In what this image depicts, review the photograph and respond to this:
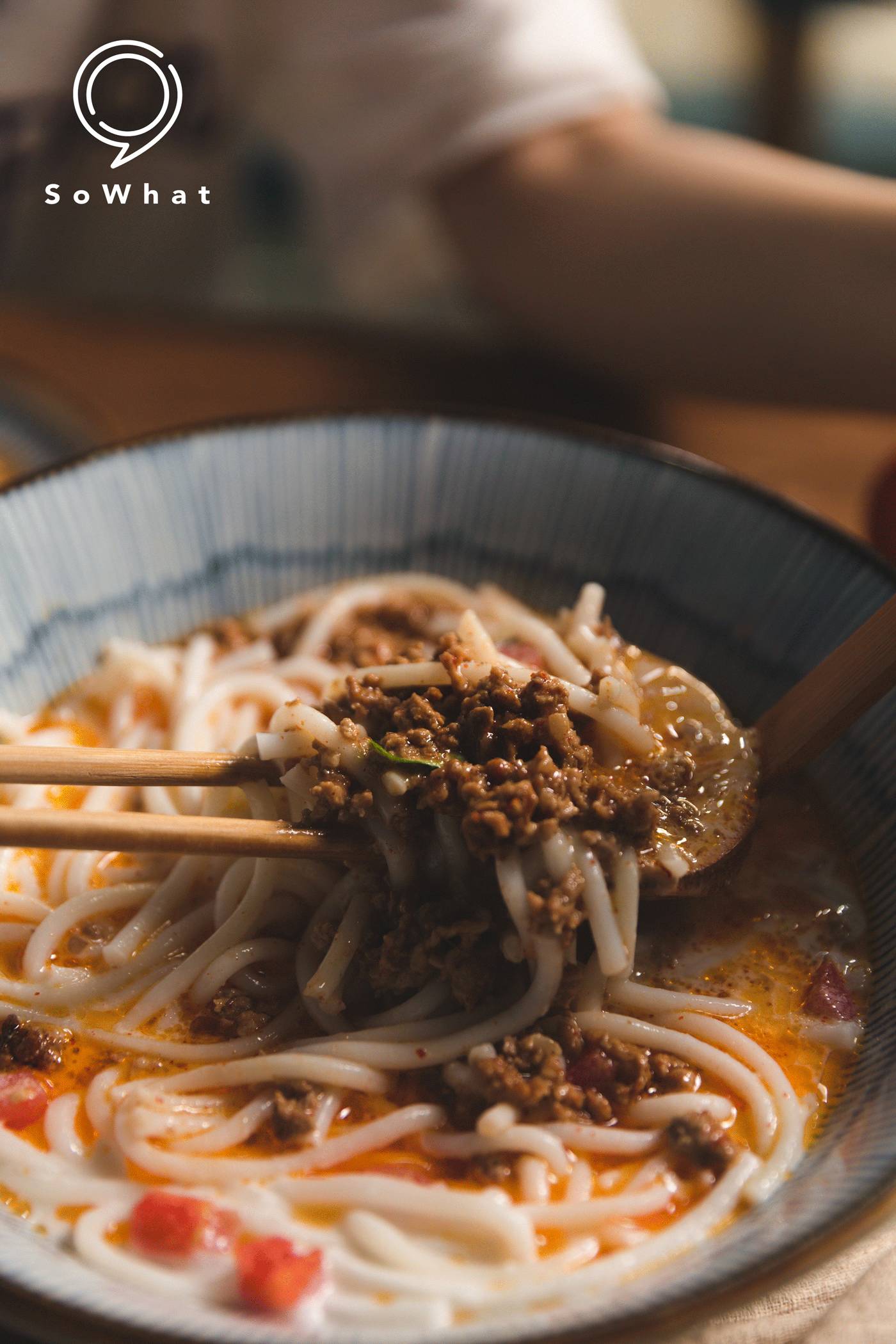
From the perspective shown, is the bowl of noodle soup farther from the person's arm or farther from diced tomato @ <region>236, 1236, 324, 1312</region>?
the person's arm

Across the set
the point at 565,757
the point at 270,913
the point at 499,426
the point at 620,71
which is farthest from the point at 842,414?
the point at 270,913

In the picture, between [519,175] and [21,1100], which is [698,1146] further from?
[519,175]

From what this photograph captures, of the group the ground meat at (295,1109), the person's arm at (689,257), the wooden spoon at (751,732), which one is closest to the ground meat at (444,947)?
the ground meat at (295,1109)

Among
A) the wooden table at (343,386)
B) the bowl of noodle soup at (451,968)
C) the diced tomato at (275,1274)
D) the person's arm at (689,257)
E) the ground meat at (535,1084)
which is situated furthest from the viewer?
the person's arm at (689,257)

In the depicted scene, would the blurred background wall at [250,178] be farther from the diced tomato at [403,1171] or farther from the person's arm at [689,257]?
the diced tomato at [403,1171]

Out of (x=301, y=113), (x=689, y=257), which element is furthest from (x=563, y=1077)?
(x=301, y=113)

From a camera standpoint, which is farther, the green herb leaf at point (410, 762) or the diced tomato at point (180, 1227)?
the green herb leaf at point (410, 762)
